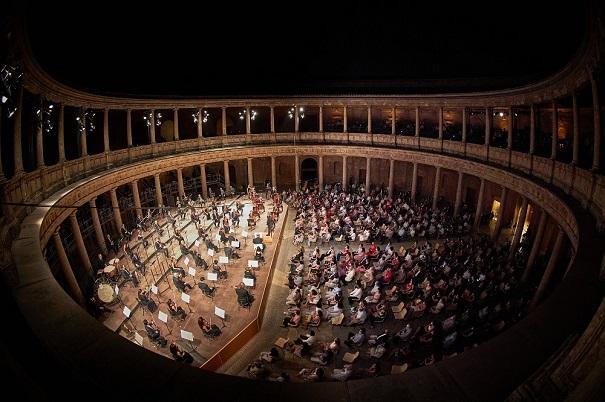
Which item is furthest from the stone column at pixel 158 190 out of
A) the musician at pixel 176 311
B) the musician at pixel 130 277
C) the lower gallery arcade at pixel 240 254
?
the musician at pixel 176 311

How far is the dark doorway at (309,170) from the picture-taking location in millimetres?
37422

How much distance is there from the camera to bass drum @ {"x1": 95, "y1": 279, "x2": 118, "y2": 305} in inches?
575

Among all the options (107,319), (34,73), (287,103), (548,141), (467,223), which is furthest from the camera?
(287,103)

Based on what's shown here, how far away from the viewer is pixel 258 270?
18734mm

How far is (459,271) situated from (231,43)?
1319 inches

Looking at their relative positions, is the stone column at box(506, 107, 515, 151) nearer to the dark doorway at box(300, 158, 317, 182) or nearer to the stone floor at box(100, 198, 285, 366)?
the stone floor at box(100, 198, 285, 366)

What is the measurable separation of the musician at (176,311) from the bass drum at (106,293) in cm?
246

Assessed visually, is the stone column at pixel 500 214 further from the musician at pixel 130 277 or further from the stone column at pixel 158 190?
the stone column at pixel 158 190

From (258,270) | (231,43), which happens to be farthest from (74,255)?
(231,43)

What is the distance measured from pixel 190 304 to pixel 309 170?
23.5m

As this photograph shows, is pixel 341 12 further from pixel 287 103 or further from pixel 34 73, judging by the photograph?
pixel 34 73

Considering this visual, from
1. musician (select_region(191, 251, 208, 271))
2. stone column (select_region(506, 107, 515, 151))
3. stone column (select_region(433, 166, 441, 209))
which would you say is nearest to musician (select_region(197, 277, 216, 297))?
musician (select_region(191, 251, 208, 271))

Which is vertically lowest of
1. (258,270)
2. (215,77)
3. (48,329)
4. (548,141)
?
(258,270)

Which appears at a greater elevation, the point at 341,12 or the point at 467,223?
the point at 341,12
